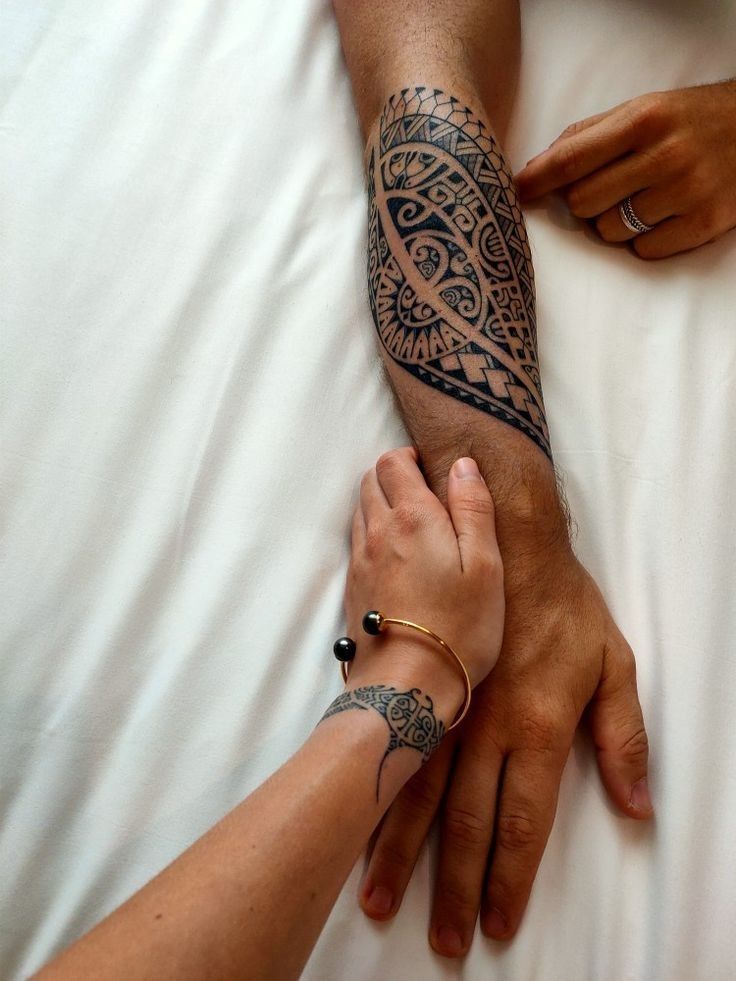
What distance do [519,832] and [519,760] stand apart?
7cm

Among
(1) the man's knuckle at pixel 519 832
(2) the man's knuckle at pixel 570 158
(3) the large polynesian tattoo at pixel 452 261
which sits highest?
(2) the man's knuckle at pixel 570 158

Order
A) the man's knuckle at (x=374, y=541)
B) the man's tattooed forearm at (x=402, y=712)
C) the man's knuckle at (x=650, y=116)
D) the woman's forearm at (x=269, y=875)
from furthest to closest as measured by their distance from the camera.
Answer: the man's knuckle at (x=650, y=116) → the man's knuckle at (x=374, y=541) → the man's tattooed forearm at (x=402, y=712) → the woman's forearm at (x=269, y=875)

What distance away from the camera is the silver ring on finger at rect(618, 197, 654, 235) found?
40.2 inches

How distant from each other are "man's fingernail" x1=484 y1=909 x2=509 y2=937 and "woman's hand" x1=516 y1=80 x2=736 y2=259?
78 centimetres

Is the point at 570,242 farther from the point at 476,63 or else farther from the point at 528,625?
the point at 528,625

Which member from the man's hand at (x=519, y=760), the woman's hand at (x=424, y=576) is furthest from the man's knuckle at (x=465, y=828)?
the woman's hand at (x=424, y=576)

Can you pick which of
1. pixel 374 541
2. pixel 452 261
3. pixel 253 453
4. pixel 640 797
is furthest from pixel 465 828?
pixel 452 261

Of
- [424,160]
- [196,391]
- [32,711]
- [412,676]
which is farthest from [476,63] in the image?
[32,711]

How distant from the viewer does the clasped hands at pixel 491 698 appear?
751 millimetres

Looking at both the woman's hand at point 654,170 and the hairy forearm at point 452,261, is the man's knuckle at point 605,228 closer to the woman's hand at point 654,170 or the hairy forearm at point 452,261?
the woman's hand at point 654,170

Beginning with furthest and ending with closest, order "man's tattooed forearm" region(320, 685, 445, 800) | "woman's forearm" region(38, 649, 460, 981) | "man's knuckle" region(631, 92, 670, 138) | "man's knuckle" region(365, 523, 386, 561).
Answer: "man's knuckle" region(631, 92, 670, 138), "man's knuckle" region(365, 523, 386, 561), "man's tattooed forearm" region(320, 685, 445, 800), "woman's forearm" region(38, 649, 460, 981)

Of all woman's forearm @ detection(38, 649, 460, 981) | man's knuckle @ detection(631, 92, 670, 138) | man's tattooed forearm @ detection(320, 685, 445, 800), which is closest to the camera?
woman's forearm @ detection(38, 649, 460, 981)

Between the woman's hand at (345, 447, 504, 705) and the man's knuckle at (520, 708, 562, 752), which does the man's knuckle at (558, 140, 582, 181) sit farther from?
the man's knuckle at (520, 708, 562, 752)

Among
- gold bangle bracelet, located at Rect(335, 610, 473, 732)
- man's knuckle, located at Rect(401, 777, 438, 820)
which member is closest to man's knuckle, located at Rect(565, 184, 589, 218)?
gold bangle bracelet, located at Rect(335, 610, 473, 732)
